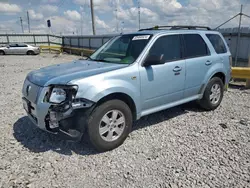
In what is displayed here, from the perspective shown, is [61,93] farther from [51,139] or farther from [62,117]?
[51,139]

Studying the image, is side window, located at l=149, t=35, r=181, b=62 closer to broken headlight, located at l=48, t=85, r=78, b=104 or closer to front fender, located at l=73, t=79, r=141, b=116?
front fender, located at l=73, t=79, r=141, b=116

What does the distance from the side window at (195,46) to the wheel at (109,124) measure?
1.90 m

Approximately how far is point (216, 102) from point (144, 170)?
3014mm

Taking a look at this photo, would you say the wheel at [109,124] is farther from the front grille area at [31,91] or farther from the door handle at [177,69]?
the door handle at [177,69]

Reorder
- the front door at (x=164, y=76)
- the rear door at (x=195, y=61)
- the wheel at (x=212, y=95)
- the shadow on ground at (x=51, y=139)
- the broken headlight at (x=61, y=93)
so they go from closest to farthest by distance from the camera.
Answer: the broken headlight at (x=61, y=93) → the shadow on ground at (x=51, y=139) → the front door at (x=164, y=76) → the rear door at (x=195, y=61) → the wheel at (x=212, y=95)

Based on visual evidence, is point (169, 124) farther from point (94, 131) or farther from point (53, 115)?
point (53, 115)

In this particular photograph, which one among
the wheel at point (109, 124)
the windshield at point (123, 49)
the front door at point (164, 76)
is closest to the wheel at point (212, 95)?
the front door at point (164, 76)

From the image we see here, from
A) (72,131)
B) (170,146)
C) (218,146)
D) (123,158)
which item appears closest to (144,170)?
(123,158)

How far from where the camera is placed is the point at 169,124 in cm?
427

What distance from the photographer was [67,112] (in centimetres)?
289

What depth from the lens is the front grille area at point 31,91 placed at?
10.2ft

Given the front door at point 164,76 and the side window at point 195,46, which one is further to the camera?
the side window at point 195,46

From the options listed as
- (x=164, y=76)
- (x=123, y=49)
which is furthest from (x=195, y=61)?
(x=123, y=49)

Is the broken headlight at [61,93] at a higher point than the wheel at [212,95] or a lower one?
higher
